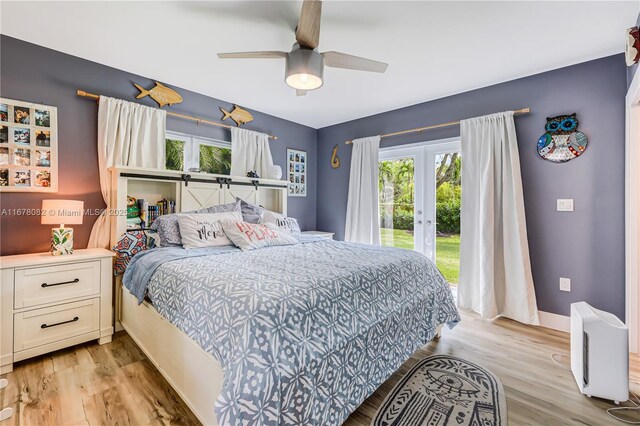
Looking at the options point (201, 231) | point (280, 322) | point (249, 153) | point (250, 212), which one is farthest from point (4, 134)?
point (280, 322)

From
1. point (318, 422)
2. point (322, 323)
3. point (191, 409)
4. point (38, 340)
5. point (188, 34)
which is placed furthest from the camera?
point (188, 34)

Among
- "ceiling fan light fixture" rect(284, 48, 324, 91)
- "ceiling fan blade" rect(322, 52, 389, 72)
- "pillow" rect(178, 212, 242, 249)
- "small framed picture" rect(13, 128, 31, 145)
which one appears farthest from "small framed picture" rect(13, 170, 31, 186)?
"ceiling fan blade" rect(322, 52, 389, 72)

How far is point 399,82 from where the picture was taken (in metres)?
3.05

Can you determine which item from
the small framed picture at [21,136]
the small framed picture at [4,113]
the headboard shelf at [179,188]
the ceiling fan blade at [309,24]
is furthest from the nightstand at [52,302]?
the ceiling fan blade at [309,24]

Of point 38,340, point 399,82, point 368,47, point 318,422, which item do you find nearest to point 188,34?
point 368,47

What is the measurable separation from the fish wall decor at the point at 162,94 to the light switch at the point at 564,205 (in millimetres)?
4111

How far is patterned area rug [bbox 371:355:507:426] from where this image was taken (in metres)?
1.55

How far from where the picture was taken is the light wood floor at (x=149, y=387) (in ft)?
5.14

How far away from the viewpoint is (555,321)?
2.75 m

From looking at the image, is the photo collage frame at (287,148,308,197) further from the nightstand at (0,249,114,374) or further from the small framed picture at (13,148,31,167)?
the small framed picture at (13,148,31,167)

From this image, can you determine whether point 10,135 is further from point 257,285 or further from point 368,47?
point 368,47

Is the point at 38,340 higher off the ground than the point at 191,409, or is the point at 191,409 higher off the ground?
the point at 38,340

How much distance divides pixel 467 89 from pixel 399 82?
855mm

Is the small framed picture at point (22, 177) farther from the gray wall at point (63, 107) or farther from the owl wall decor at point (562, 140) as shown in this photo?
the owl wall decor at point (562, 140)
